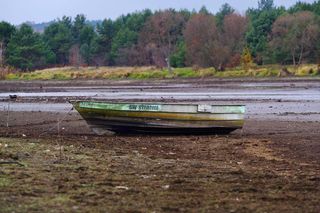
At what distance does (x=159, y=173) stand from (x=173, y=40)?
84.8 metres

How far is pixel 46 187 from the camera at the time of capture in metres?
10.4

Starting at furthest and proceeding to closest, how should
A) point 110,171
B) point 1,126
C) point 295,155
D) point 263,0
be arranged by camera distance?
point 263,0
point 1,126
point 295,155
point 110,171

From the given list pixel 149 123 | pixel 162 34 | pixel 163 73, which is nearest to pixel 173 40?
pixel 162 34

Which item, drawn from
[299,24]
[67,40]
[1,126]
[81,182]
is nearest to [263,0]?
[67,40]

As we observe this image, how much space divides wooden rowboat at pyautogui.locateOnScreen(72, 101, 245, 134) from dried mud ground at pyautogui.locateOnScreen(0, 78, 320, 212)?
0.36m

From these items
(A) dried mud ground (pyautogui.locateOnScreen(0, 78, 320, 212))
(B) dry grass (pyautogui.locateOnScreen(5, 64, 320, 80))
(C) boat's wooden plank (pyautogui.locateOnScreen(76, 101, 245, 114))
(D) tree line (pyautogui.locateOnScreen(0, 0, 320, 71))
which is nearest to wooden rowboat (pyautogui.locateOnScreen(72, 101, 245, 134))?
(C) boat's wooden plank (pyautogui.locateOnScreen(76, 101, 245, 114))

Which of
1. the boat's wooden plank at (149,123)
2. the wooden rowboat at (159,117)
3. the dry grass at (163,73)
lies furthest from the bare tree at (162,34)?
the boat's wooden plank at (149,123)

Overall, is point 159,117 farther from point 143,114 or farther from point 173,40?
point 173,40

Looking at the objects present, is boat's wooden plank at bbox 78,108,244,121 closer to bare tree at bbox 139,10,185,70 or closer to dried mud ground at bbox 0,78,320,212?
dried mud ground at bbox 0,78,320,212

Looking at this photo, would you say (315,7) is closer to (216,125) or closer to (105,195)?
(216,125)

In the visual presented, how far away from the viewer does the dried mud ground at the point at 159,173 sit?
952 centimetres

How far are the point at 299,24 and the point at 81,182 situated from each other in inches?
2643

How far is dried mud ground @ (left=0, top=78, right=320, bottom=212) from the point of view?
31.2 ft

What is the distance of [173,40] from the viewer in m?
96.6
